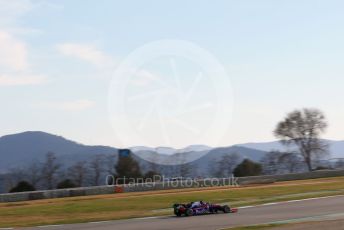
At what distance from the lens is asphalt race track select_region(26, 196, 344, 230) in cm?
2177

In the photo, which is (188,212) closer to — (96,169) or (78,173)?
(78,173)

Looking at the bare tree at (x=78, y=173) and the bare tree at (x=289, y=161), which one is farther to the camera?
the bare tree at (x=289, y=161)

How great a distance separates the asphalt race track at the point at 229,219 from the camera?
2177 cm

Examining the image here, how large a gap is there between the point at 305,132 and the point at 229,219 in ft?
257

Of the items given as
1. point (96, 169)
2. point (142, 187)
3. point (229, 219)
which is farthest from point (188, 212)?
point (96, 169)

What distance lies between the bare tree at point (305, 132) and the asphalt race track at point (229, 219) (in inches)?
2691

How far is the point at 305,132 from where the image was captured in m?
98.8

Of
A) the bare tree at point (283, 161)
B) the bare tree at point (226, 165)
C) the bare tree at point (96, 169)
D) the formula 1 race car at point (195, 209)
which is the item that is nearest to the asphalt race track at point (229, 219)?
the formula 1 race car at point (195, 209)

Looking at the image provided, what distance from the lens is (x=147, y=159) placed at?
82.6m

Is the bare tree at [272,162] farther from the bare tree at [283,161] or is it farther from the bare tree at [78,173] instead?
the bare tree at [78,173]

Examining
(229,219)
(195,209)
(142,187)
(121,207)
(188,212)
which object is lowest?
(229,219)

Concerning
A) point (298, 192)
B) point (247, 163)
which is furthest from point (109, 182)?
point (298, 192)

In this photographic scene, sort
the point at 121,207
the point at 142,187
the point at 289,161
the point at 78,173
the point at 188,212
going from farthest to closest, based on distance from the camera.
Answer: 1. the point at 289,161
2. the point at 78,173
3. the point at 142,187
4. the point at 121,207
5. the point at 188,212

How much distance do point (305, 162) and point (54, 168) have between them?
43803mm
